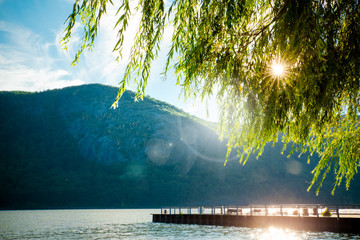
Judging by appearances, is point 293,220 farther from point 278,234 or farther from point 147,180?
point 147,180

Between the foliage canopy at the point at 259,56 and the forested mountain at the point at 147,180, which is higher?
the forested mountain at the point at 147,180

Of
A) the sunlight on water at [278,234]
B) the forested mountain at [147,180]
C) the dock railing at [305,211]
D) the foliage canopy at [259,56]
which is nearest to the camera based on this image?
the foliage canopy at [259,56]

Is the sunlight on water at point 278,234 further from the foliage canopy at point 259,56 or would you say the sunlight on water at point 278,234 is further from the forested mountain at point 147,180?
the forested mountain at point 147,180

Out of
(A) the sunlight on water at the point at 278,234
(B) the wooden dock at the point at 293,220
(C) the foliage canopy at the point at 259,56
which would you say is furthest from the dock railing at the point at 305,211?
(C) the foliage canopy at the point at 259,56

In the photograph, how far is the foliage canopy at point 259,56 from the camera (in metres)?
5.32

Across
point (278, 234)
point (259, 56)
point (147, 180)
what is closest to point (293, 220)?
point (278, 234)

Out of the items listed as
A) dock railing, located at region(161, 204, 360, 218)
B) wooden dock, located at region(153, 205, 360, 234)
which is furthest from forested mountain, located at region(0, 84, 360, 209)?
dock railing, located at region(161, 204, 360, 218)

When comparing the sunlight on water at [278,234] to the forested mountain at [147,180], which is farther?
the forested mountain at [147,180]

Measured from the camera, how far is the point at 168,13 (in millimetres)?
5617

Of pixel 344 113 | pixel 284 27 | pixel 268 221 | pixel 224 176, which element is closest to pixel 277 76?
pixel 284 27

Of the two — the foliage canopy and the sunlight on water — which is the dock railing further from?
the foliage canopy

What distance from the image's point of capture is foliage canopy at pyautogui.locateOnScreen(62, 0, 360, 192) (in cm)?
532

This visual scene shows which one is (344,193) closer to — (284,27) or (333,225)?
(333,225)

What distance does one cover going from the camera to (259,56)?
19.7 feet
